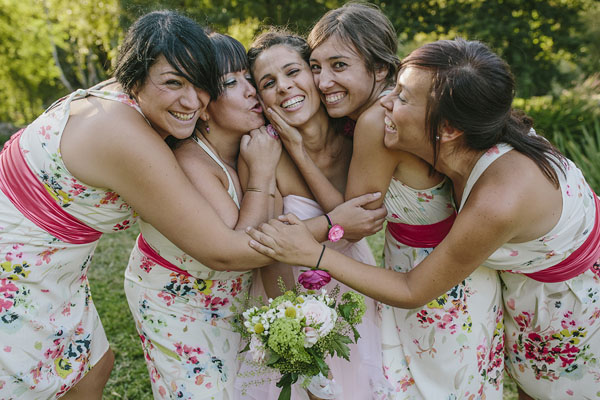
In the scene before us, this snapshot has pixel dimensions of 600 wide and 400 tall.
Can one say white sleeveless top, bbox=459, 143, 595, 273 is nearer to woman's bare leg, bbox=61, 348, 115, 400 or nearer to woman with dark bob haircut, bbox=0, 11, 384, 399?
woman with dark bob haircut, bbox=0, 11, 384, 399

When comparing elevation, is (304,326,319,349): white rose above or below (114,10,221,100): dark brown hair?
below

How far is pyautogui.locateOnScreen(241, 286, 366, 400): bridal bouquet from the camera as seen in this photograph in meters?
2.15

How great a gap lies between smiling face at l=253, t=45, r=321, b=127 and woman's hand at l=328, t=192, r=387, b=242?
2.07 feet

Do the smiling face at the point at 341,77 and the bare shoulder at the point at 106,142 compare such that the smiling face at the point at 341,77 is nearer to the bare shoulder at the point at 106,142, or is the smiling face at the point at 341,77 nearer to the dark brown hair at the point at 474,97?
the dark brown hair at the point at 474,97

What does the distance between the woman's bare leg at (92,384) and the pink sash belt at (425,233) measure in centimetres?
197

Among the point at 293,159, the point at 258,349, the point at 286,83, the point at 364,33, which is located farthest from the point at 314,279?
the point at 364,33

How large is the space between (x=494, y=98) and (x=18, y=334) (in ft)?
8.31

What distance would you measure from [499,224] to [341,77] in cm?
133

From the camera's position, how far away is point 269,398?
2.98 m

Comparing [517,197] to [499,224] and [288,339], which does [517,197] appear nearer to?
[499,224]

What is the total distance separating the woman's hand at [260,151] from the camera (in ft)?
9.40

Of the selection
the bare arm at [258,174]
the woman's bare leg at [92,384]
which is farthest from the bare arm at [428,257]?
the woman's bare leg at [92,384]

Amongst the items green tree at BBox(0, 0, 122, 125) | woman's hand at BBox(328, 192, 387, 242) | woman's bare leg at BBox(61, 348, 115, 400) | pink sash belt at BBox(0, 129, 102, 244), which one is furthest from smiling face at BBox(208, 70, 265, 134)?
green tree at BBox(0, 0, 122, 125)

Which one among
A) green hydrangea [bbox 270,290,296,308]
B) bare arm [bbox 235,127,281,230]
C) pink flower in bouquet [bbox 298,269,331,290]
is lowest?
green hydrangea [bbox 270,290,296,308]
